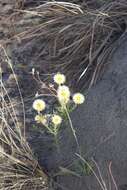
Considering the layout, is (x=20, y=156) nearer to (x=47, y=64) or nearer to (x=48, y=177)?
(x=48, y=177)

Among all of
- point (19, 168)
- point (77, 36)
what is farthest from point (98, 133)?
point (77, 36)

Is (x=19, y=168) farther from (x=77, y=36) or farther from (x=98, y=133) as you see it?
(x=77, y=36)

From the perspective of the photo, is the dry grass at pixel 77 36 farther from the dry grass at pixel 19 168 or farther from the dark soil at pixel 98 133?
the dry grass at pixel 19 168

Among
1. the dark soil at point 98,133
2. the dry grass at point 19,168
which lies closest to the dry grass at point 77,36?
the dark soil at point 98,133

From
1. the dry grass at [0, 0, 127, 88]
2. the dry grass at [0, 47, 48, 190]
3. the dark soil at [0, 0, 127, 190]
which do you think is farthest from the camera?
the dry grass at [0, 0, 127, 88]

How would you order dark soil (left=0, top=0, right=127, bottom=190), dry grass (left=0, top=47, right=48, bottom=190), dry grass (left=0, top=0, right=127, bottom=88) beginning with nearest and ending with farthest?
dark soil (left=0, top=0, right=127, bottom=190) → dry grass (left=0, top=47, right=48, bottom=190) → dry grass (left=0, top=0, right=127, bottom=88)

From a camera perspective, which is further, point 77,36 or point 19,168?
point 77,36

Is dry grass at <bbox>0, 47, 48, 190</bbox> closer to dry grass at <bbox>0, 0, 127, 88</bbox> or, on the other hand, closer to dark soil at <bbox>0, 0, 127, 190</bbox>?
dark soil at <bbox>0, 0, 127, 190</bbox>

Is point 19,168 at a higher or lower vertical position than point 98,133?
lower

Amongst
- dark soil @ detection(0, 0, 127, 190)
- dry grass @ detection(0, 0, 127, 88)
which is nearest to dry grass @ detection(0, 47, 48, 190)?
dark soil @ detection(0, 0, 127, 190)

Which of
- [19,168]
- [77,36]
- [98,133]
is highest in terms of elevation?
[77,36]

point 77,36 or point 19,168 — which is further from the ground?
point 77,36

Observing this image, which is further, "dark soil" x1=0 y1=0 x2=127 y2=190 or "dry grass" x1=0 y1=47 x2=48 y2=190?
"dry grass" x1=0 y1=47 x2=48 y2=190
